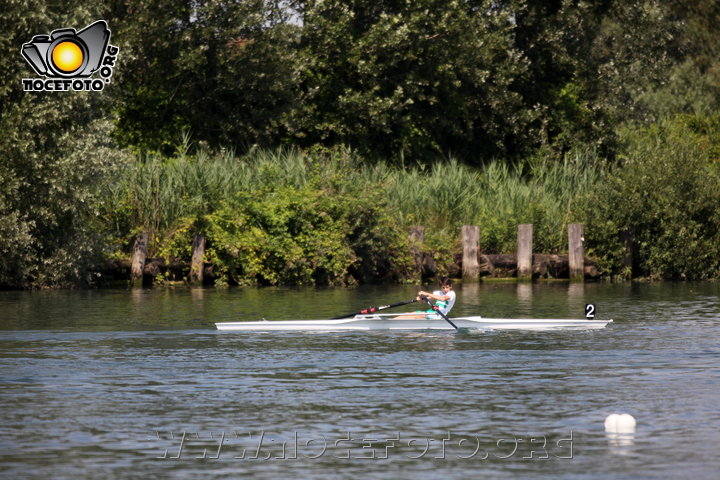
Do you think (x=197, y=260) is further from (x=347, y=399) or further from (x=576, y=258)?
(x=347, y=399)

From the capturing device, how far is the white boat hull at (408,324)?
23625 millimetres

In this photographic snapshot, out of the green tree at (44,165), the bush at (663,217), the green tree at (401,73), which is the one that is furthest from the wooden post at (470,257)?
the green tree at (44,165)

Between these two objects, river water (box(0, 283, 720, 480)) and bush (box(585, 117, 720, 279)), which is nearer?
river water (box(0, 283, 720, 480))

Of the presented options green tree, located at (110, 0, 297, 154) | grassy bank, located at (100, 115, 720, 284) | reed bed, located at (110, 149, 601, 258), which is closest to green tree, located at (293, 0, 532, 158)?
green tree, located at (110, 0, 297, 154)

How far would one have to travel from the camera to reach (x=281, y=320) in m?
25.1

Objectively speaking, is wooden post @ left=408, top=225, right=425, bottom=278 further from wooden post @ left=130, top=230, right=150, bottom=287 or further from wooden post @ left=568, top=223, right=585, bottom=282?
wooden post @ left=130, top=230, right=150, bottom=287

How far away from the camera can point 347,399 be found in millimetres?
15992

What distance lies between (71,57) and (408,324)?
14.4 metres

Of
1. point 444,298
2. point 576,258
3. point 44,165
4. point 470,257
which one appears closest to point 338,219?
point 470,257

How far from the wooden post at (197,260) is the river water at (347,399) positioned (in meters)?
7.77

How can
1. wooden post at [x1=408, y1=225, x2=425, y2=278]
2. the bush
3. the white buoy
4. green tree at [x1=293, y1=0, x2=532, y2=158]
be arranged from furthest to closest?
1. green tree at [x1=293, y1=0, x2=532, y2=158]
2. the bush
3. wooden post at [x1=408, y1=225, x2=425, y2=278]
4. the white buoy

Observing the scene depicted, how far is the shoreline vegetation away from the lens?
32.4m

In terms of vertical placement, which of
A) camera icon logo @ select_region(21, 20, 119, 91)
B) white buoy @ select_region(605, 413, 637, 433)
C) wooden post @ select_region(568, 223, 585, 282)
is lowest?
white buoy @ select_region(605, 413, 637, 433)

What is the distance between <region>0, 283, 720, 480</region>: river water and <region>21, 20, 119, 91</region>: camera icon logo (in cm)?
776
